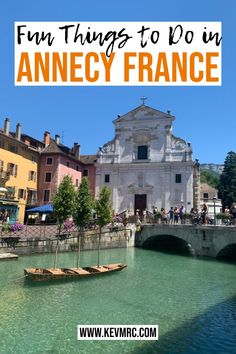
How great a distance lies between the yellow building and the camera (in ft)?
120

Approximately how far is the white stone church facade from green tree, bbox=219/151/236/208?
89.6ft

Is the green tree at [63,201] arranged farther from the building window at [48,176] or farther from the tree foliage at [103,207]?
the building window at [48,176]

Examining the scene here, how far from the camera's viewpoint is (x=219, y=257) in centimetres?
2731

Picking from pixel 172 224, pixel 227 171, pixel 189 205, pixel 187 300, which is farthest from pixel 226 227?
pixel 227 171

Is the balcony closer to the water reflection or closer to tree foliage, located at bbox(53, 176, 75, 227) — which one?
tree foliage, located at bbox(53, 176, 75, 227)

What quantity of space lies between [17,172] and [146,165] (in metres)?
17.4

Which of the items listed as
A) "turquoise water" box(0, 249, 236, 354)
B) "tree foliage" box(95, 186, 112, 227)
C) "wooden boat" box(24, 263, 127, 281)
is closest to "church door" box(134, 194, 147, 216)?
"tree foliage" box(95, 186, 112, 227)

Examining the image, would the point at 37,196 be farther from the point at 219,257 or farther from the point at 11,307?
the point at 11,307

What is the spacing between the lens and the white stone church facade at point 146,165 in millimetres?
42969

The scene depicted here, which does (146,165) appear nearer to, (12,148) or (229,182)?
(12,148)

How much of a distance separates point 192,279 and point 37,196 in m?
30.6

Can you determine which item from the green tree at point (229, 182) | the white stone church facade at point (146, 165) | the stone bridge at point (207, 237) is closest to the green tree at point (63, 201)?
the stone bridge at point (207, 237)

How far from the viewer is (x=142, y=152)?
45406 millimetres

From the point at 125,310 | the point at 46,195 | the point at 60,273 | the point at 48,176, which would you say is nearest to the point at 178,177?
the point at 48,176
